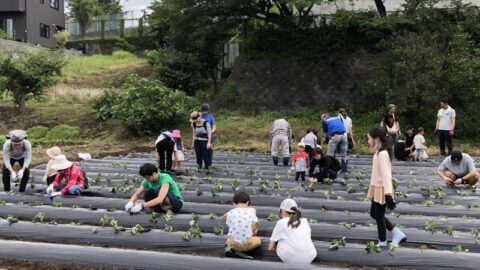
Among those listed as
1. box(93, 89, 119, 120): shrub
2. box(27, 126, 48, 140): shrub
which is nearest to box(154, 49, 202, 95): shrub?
box(93, 89, 119, 120): shrub

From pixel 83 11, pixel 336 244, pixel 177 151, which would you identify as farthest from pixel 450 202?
pixel 83 11

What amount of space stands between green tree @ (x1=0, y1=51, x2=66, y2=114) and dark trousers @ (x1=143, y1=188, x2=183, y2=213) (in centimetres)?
1627

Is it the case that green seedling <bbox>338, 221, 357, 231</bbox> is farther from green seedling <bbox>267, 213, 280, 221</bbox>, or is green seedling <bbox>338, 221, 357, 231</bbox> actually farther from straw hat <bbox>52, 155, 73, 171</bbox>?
straw hat <bbox>52, 155, 73, 171</bbox>

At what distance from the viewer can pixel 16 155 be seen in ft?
28.2

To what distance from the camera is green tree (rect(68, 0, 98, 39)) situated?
40.2m

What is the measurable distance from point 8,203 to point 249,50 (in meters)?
17.1

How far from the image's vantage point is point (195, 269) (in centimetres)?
504

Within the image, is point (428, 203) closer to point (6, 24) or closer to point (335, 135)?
point (335, 135)

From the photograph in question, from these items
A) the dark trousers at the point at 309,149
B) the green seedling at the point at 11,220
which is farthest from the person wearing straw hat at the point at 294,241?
the dark trousers at the point at 309,149

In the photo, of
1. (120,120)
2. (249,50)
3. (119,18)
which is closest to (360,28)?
(249,50)

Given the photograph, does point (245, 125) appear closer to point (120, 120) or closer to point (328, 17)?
point (120, 120)

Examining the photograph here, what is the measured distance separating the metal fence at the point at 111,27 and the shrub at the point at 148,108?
20446 mm

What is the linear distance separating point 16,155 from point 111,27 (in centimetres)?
3408

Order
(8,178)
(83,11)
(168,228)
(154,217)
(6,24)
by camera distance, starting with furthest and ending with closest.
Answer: (83,11), (6,24), (8,178), (154,217), (168,228)
